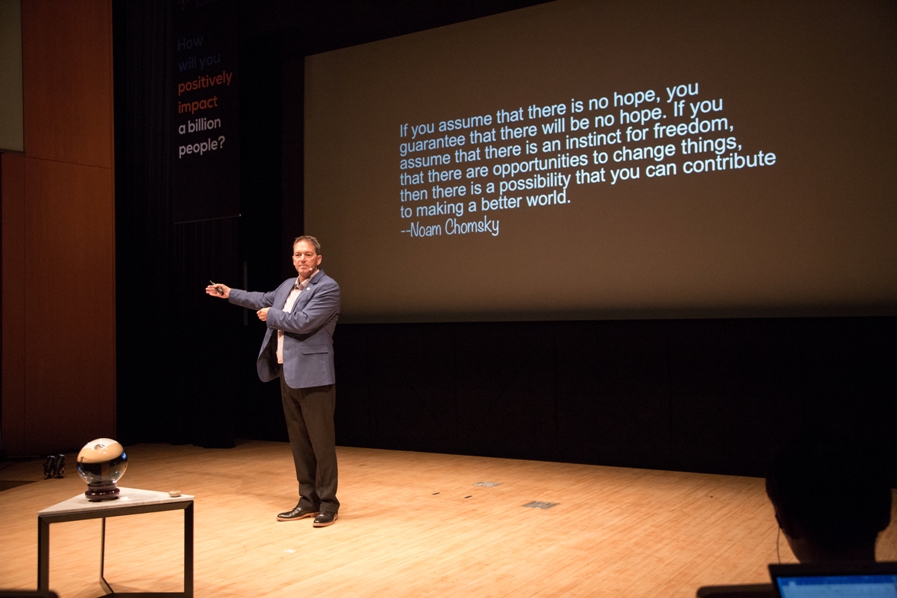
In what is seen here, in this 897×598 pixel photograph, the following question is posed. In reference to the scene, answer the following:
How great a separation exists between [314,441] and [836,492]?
3506 mm

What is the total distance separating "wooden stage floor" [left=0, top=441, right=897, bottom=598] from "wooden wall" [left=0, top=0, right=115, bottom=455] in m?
0.97

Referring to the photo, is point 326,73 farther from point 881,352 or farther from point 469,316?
point 881,352

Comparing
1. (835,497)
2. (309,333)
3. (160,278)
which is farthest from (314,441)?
(160,278)

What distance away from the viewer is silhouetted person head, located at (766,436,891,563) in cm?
115

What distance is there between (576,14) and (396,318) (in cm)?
295

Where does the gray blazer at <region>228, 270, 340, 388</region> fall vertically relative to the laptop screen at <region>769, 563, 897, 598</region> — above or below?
above

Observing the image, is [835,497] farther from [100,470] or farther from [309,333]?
Result: [309,333]

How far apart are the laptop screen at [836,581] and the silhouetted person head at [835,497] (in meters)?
0.15

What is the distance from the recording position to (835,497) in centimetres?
116

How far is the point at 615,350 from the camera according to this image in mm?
6234

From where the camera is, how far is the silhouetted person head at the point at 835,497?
1154mm

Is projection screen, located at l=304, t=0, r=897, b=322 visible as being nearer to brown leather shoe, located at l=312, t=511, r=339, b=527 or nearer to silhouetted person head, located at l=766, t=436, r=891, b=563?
brown leather shoe, located at l=312, t=511, r=339, b=527

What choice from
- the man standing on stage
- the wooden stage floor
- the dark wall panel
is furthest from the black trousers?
the dark wall panel

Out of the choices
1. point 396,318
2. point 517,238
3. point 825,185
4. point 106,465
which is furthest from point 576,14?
point 106,465
